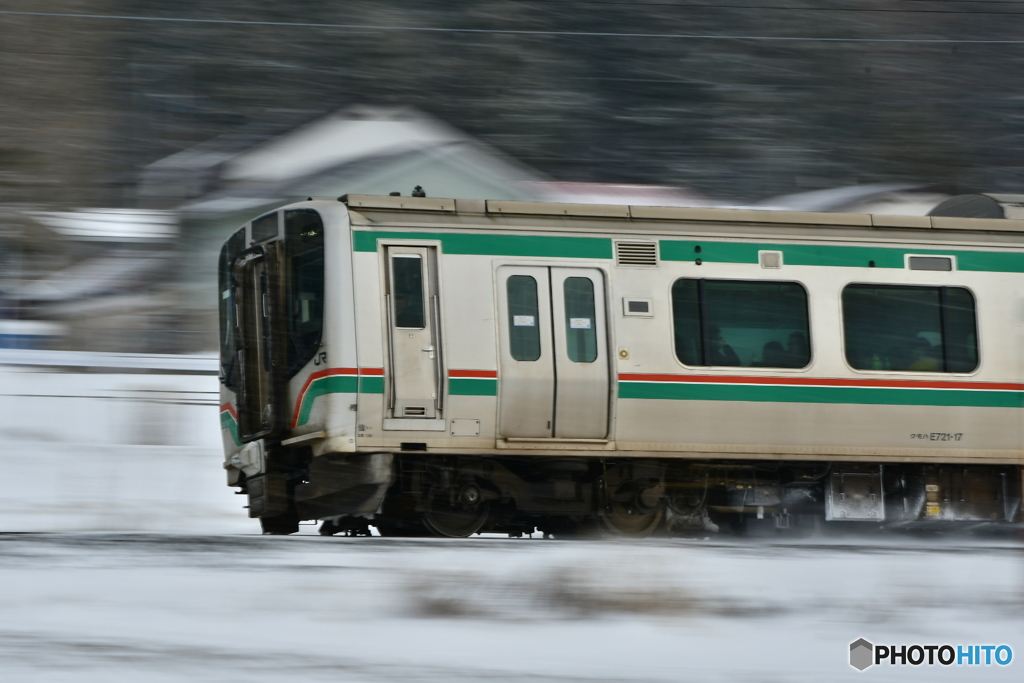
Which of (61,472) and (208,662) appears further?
(61,472)

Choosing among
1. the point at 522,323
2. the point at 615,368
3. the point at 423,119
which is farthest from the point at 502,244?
the point at 423,119

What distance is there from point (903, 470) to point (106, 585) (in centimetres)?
731

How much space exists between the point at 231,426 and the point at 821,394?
16.9 feet

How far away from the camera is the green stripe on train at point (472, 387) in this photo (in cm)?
1020

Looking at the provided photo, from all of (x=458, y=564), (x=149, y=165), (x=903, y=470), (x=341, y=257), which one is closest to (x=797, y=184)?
(x=149, y=165)

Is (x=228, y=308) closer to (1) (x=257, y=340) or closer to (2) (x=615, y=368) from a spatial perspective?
(1) (x=257, y=340)

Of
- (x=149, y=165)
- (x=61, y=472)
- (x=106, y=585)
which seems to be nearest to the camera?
(x=106, y=585)

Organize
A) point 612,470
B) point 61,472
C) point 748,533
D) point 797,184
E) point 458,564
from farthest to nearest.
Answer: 1. point 797,184
2. point 61,472
3. point 748,533
4. point 612,470
5. point 458,564

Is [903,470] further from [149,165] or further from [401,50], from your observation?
[401,50]

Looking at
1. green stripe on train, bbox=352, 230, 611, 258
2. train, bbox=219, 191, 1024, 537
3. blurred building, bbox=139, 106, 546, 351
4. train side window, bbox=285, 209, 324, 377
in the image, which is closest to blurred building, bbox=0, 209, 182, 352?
blurred building, bbox=139, 106, 546, 351

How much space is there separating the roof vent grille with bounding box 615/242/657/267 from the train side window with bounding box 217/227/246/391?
10.8 feet

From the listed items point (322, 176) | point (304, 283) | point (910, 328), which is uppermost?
point (322, 176)

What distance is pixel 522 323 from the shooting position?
1040 cm

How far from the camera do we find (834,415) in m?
10.9
